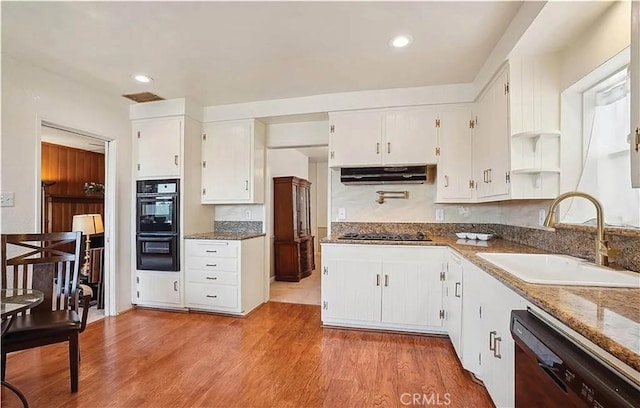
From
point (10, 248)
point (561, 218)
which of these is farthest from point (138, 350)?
point (561, 218)

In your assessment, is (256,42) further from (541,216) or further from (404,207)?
(541,216)

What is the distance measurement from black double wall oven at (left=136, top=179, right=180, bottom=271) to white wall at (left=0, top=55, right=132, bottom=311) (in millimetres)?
738

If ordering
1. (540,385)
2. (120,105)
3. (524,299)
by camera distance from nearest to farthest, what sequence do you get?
(540,385)
(524,299)
(120,105)

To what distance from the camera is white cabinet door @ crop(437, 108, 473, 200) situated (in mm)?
3133

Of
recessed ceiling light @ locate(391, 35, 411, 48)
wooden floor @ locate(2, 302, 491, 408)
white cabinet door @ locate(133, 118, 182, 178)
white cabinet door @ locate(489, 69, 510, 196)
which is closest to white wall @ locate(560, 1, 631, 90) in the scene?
white cabinet door @ locate(489, 69, 510, 196)

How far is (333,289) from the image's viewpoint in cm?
306

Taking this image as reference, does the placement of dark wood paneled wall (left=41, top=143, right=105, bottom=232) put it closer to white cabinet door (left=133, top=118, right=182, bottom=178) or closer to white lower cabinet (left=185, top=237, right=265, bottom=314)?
white cabinet door (left=133, top=118, right=182, bottom=178)

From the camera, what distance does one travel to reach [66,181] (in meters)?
5.27

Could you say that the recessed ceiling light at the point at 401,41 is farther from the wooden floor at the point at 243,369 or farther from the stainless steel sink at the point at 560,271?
the wooden floor at the point at 243,369

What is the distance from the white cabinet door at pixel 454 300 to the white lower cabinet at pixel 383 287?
91 millimetres

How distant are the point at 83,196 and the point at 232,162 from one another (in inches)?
139

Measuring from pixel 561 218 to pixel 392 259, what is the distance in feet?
4.24

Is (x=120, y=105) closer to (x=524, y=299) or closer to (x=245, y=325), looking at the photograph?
(x=245, y=325)

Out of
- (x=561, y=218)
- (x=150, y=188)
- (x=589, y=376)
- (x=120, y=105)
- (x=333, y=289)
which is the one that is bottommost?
(x=333, y=289)
